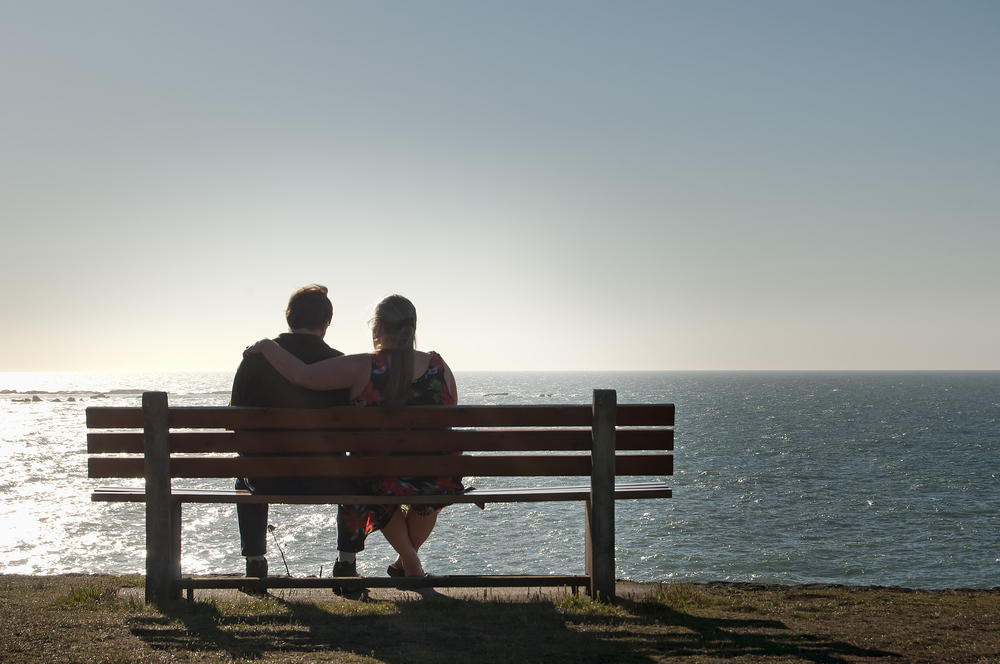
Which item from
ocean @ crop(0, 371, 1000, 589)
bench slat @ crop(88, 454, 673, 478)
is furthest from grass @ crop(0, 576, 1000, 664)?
ocean @ crop(0, 371, 1000, 589)

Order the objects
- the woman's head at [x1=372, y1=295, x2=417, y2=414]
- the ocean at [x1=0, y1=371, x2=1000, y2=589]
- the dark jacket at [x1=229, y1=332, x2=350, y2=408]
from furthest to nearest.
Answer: the ocean at [x1=0, y1=371, x2=1000, y2=589], the dark jacket at [x1=229, y1=332, x2=350, y2=408], the woman's head at [x1=372, y1=295, x2=417, y2=414]

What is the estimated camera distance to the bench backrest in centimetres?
414

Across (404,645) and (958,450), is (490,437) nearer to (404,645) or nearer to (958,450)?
(404,645)

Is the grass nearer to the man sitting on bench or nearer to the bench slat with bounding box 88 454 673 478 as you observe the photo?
the man sitting on bench

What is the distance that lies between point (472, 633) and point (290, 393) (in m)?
1.84

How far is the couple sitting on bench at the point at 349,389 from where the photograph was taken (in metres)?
4.28

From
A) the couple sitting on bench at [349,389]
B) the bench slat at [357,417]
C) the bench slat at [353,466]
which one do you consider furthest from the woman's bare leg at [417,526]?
the bench slat at [357,417]

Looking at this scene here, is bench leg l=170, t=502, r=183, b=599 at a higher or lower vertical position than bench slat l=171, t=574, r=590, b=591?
higher

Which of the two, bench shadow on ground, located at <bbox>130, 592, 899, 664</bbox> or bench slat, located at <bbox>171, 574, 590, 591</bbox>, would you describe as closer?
bench shadow on ground, located at <bbox>130, 592, 899, 664</bbox>

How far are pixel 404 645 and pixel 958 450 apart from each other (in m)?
54.0

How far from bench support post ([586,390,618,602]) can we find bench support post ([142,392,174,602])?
2.42m

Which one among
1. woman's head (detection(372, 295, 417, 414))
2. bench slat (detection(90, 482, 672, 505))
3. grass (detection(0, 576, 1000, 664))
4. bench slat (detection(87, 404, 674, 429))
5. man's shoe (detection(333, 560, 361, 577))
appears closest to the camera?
grass (detection(0, 576, 1000, 664))

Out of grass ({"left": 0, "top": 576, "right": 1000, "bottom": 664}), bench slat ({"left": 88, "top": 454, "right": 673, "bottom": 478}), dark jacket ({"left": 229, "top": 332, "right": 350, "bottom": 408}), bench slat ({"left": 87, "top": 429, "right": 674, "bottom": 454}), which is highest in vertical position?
dark jacket ({"left": 229, "top": 332, "right": 350, "bottom": 408})

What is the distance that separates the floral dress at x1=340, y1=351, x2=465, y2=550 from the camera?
436 cm
